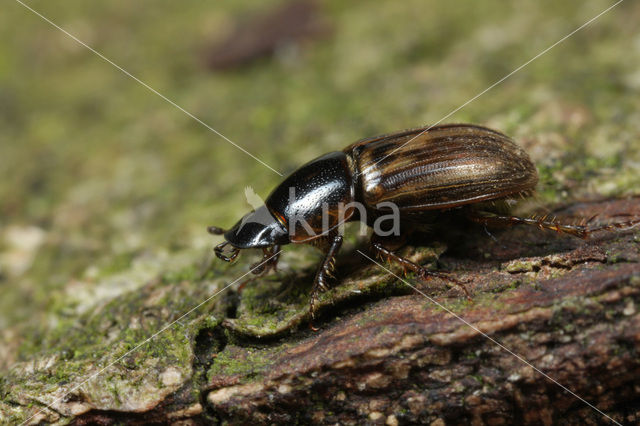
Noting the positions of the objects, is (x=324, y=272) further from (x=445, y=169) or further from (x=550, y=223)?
(x=550, y=223)

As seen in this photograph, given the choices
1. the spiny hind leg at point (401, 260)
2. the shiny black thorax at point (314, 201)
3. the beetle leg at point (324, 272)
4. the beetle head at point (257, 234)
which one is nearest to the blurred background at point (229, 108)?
the beetle head at point (257, 234)

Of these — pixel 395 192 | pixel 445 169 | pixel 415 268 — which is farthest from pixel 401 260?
pixel 445 169

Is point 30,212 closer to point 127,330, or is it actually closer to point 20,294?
point 20,294

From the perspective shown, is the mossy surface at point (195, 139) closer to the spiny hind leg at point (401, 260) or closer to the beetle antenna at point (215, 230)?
the spiny hind leg at point (401, 260)

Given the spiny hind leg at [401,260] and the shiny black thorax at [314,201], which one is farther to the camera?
the shiny black thorax at [314,201]

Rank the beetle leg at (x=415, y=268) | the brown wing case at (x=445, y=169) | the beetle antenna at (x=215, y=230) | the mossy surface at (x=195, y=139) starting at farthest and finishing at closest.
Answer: the beetle antenna at (x=215, y=230) → the mossy surface at (x=195, y=139) → the brown wing case at (x=445, y=169) → the beetle leg at (x=415, y=268)

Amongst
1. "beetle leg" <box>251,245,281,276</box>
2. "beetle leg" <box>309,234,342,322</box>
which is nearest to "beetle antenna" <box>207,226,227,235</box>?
"beetle leg" <box>251,245,281,276</box>
